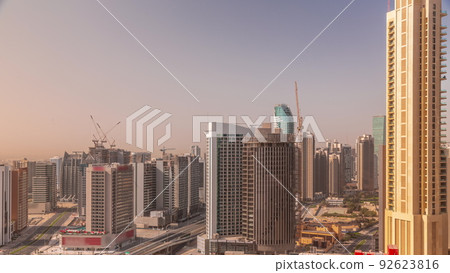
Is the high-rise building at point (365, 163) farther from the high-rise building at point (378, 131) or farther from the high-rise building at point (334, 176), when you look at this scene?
the high-rise building at point (334, 176)

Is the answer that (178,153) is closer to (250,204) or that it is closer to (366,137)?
(250,204)

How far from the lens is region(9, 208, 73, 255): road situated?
3.17 m

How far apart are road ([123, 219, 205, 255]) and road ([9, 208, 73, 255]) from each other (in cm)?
91

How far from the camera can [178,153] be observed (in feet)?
10.7

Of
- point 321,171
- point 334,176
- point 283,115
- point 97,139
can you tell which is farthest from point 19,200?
point 334,176

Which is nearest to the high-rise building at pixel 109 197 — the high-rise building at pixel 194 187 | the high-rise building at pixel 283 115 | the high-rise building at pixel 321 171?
the high-rise building at pixel 194 187

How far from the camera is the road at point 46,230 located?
3172mm

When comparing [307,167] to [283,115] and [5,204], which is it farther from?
[5,204]

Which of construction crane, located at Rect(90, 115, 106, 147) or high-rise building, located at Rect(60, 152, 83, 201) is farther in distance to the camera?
high-rise building, located at Rect(60, 152, 83, 201)

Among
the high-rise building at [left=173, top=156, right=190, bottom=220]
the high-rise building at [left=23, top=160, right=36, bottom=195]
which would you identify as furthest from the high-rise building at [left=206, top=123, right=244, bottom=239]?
the high-rise building at [left=23, top=160, right=36, bottom=195]

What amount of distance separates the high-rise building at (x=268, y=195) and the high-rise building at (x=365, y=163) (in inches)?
25.8

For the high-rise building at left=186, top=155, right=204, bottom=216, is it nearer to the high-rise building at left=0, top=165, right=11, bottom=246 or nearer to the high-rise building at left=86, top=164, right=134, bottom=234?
the high-rise building at left=86, top=164, right=134, bottom=234

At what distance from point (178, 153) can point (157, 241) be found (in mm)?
1236

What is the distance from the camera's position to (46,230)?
3436 millimetres
